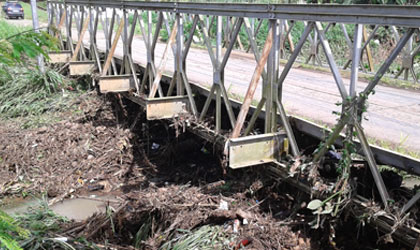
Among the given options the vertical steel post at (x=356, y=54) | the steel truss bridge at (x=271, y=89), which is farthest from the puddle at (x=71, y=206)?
the vertical steel post at (x=356, y=54)

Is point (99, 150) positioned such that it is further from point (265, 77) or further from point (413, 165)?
point (413, 165)

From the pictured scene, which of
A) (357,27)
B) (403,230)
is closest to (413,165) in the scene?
(403,230)

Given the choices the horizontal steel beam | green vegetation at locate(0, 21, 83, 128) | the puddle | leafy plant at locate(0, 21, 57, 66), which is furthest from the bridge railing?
green vegetation at locate(0, 21, 83, 128)

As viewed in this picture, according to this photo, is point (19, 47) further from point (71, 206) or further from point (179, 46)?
point (71, 206)

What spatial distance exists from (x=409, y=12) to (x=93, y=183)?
6100mm

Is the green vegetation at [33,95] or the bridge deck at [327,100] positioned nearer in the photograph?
the bridge deck at [327,100]

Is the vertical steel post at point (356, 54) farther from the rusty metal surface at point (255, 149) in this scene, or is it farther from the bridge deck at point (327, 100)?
the rusty metal surface at point (255, 149)

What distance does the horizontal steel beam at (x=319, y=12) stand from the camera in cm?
334

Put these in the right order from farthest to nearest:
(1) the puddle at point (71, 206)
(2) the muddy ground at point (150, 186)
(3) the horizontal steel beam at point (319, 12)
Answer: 1. (1) the puddle at point (71, 206)
2. (2) the muddy ground at point (150, 186)
3. (3) the horizontal steel beam at point (319, 12)

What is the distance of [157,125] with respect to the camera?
29.2 ft

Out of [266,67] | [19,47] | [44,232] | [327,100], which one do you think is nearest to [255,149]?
[266,67]

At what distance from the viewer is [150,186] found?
6668 mm

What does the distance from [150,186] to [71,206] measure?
1480mm

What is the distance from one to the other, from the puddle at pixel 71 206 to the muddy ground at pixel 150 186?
0.65ft
